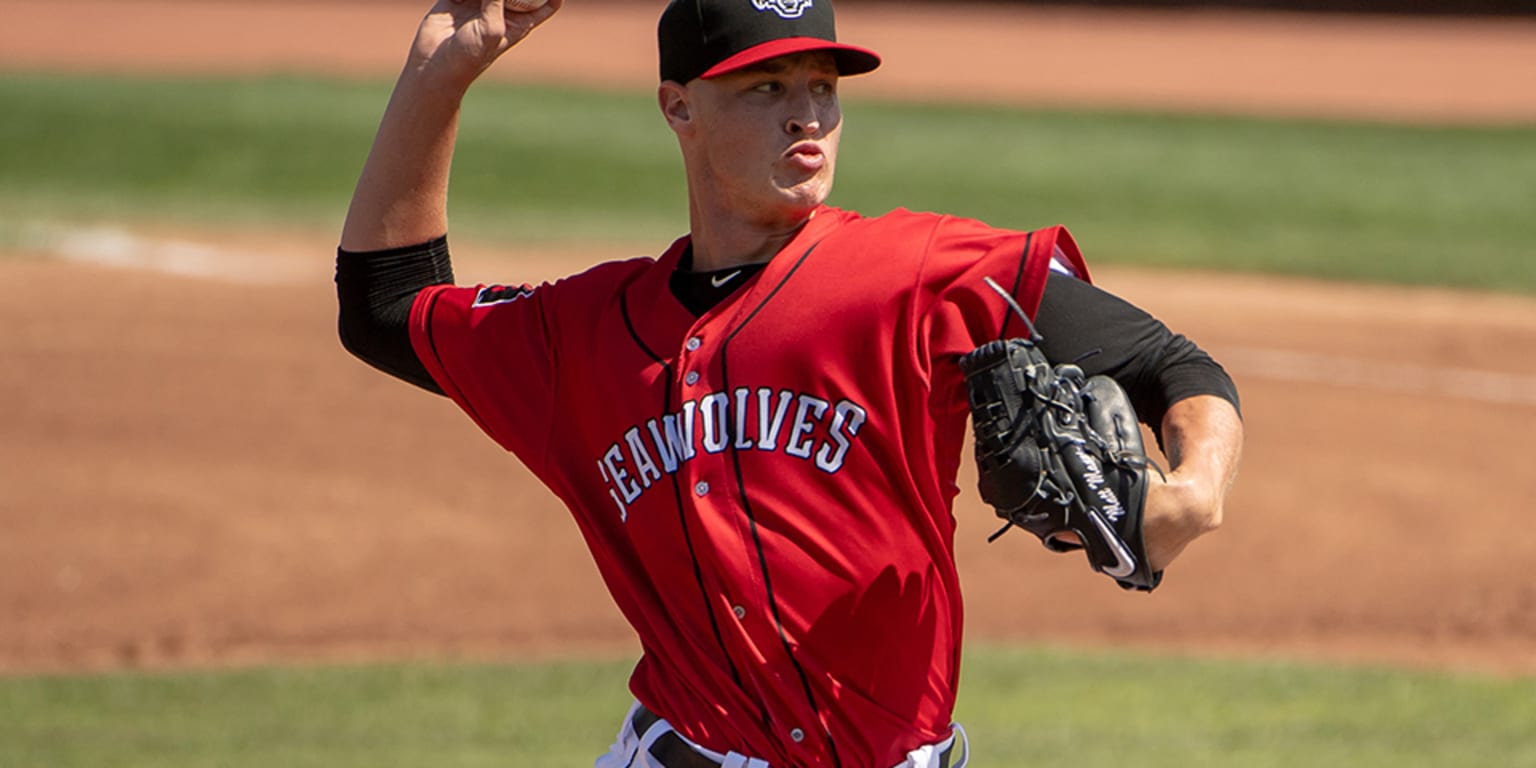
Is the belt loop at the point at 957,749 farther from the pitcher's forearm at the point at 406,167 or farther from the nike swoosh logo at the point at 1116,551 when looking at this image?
the pitcher's forearm at the point at 406,167

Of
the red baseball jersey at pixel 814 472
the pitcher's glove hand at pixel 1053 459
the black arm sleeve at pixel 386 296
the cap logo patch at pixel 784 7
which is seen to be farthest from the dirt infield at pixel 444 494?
A: the pitcher's glove hand at pixel 1053 459

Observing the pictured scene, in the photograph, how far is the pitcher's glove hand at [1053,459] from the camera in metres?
2.54

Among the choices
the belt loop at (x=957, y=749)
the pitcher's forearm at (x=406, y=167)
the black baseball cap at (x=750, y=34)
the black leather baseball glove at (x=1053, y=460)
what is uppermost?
the black baseball cap at (x=750, y=34)

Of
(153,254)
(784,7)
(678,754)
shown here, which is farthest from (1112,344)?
(153,254)

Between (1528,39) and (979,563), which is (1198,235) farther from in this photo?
(1528,39)

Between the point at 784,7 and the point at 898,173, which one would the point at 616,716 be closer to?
the point at 784,7

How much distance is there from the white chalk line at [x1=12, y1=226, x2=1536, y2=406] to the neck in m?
9.14

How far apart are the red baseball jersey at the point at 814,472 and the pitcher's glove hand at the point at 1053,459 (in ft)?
0.56

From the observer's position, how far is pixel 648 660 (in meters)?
3.10

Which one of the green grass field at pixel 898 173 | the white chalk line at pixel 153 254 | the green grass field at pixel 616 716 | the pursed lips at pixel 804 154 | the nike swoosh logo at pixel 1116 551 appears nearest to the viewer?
the nike swoosh logo at pixel 1116 551

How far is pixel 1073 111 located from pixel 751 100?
71.2 ft

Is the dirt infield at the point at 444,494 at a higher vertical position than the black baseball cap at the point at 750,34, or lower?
lower

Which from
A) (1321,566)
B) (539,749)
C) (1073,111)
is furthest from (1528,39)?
(539,749)

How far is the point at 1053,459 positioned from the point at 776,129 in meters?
0.71
